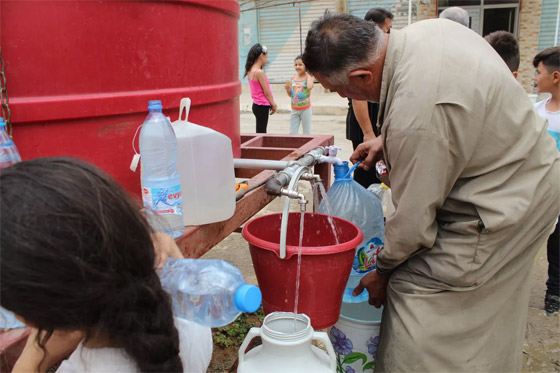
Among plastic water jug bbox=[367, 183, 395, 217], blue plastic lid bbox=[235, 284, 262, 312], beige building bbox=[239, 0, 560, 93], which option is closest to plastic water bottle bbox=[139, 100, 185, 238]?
blue plastic lid bbox=[235, 284, 262, 312]

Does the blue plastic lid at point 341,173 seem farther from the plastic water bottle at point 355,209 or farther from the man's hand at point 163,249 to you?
the man's hand at point 163,249

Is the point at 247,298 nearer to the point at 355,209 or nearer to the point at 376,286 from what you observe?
the point at 376,286

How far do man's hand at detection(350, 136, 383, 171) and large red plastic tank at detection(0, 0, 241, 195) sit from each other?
2.46 feet

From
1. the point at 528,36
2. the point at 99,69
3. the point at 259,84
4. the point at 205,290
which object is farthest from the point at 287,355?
the point at 528,36

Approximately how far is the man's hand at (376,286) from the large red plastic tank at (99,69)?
3.17 ft

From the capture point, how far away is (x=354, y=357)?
210cm

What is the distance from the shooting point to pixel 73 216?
32.7 inches

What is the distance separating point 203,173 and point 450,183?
88 centimetres

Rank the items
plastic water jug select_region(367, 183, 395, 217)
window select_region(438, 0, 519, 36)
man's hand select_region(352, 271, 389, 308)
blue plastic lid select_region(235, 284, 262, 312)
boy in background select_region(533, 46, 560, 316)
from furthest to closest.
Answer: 1. window select_region(438, 0, 519, 36)
2. plastic water jug select_region(367, 183, 395, 217)
3. boy in background select_region(533, 46, 560, 316)
4. man's hand select_region(352, 271, 389, 308)
5. blue plastic lid select_region(235, 284, 262, 312)

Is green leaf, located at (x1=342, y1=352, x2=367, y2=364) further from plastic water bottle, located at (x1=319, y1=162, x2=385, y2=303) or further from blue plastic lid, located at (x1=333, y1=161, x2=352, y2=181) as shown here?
blue plastic lid, located at (x1=333, y1=161, x2=352, y2=181)

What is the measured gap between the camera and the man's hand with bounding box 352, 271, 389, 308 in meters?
1.86

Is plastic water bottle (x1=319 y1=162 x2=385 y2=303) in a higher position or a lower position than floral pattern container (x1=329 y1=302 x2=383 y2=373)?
higher

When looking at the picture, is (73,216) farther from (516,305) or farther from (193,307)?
(516,305)

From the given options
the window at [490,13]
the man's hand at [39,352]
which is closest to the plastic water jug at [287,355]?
the man's hand at [39,352]
